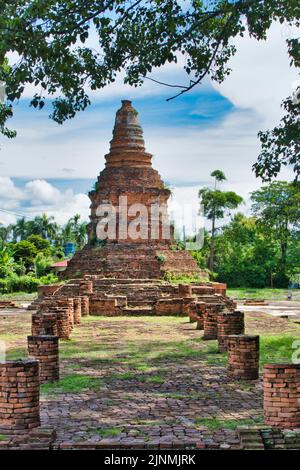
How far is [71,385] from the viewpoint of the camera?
8.27m

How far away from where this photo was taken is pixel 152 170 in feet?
106

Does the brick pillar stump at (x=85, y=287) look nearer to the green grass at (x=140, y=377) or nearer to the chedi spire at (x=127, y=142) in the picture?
the chedi spire at (x=127, y=142)

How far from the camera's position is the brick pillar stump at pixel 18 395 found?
19.7ft

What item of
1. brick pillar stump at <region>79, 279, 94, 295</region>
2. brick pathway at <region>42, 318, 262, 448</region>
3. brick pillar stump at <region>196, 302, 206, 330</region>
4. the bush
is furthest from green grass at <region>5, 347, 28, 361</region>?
the bush

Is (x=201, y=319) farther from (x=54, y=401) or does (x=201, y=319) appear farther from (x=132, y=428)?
(x=132, y=428)

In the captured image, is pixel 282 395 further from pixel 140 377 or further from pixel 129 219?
pixel 129 219

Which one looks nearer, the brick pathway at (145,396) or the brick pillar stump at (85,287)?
the brick pathway at (145,396)

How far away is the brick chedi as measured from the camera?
1113 inches

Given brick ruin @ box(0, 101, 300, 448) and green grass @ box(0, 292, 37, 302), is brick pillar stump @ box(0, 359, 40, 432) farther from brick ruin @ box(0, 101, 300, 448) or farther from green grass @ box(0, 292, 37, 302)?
green grass @ box(0, 292, 37, 302)

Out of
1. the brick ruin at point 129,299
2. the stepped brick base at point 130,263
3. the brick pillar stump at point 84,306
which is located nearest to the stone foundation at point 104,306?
the brick ruin at point 129,299

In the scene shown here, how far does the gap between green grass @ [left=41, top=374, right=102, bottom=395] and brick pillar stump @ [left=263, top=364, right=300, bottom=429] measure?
2681 millimetres

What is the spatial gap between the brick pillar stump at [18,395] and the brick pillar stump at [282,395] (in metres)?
2.26
